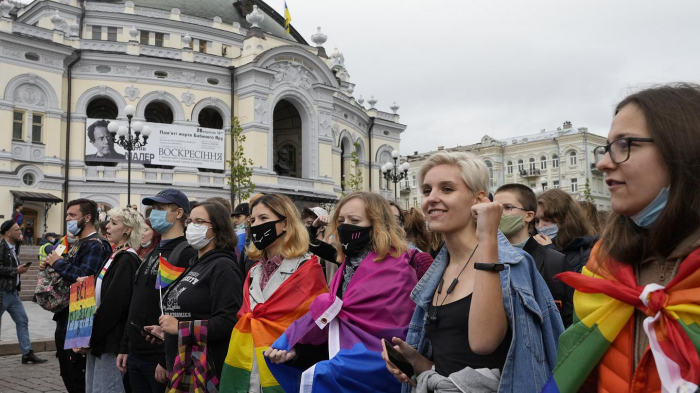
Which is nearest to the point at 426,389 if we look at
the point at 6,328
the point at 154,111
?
the point at 6,328

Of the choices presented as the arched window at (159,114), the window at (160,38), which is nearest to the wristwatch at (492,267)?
the arched window at (159,114)

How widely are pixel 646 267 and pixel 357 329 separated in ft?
6.42

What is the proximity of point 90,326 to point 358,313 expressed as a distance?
11.0 ft

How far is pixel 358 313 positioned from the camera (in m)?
3.76

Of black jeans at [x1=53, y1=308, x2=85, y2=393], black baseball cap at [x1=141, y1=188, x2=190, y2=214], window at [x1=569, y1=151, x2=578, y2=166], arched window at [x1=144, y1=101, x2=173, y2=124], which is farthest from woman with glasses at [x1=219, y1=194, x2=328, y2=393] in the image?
window at [x1=569, y1=151, x2=578, y2=166]

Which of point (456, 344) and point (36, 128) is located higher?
point (36, 128)

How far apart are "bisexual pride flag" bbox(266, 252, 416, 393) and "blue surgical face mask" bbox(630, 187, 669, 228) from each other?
74.4 inches

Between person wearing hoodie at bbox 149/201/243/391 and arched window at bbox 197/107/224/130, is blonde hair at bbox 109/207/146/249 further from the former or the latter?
arched window at bbox 197/107/224/130

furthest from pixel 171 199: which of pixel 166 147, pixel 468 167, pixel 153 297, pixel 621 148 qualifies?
pixel 166 147

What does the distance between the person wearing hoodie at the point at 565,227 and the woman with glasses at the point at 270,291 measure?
1.99 m

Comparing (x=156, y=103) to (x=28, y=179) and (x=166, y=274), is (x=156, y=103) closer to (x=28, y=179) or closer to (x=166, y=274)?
(x=28, y=179)

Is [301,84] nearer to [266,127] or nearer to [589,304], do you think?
[266,127]

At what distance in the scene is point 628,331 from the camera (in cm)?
207

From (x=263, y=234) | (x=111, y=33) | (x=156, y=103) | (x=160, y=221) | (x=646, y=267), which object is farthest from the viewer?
(x=111, y=33)
